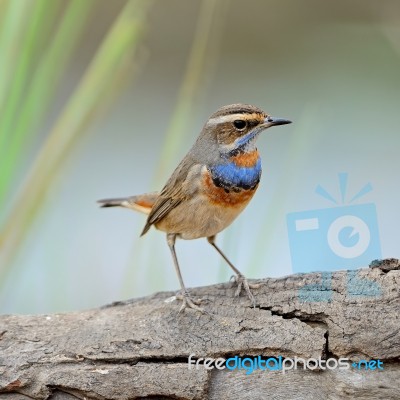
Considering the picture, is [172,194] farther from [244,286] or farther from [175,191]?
[244,286]

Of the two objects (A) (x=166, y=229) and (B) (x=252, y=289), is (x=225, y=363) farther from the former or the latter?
(A) (x=166, y=229)

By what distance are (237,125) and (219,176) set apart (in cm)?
17

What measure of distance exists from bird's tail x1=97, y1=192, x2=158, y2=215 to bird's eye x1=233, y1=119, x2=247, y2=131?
20.8 inches

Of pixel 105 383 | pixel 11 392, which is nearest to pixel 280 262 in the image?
pixel 105 383

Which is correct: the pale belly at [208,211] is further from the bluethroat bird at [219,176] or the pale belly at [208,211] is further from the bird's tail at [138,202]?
the bird's tail at [138,202]

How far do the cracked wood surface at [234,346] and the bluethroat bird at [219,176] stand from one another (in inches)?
5.0

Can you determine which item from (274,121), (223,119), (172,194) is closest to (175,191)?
(172,194)

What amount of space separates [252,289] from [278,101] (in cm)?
133

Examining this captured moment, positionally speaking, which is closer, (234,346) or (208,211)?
(234,346)

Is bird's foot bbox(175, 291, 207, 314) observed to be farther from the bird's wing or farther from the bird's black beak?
the bird's black beak

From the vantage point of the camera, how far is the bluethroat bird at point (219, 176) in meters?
2.41

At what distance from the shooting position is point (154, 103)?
144 inches

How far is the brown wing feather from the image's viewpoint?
8.32 ft

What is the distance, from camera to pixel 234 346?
2238mm
